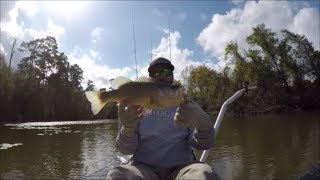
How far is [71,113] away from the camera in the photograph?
186 feet

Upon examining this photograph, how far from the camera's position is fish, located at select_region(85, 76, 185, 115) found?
351 centimetres

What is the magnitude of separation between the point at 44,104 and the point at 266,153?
41.5 meters

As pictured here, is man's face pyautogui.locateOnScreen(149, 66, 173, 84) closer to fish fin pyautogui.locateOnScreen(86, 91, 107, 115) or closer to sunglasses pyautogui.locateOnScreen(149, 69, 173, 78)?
sunglasses pyautogui.locateOnScreen(149, 69, 173, 78)

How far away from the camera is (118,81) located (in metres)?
3.76

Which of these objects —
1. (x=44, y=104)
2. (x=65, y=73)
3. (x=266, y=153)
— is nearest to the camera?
(x=266, y=153)

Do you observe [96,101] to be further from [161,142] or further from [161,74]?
[161,142]

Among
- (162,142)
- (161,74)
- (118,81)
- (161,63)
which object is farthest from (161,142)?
(118,81)

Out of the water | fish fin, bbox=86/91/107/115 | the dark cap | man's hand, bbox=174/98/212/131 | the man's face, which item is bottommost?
the water

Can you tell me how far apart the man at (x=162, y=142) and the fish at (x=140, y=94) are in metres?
0.43

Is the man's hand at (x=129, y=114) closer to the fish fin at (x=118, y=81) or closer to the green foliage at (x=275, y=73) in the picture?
the fish fin at (x=118, y=81)

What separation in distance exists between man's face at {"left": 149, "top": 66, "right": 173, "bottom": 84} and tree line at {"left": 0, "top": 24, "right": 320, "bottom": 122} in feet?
164

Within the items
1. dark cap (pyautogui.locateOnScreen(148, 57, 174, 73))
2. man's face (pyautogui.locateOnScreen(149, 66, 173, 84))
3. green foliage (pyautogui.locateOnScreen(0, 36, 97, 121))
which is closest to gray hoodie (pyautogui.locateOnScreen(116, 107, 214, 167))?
man's face (pyautogui.locateOnScreen(149, 66, 173, 84))

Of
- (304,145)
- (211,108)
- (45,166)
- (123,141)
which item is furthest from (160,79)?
(211,108)

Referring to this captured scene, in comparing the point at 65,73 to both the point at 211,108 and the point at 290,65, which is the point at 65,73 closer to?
the point at 211,108
